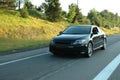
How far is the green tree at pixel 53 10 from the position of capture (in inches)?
2254

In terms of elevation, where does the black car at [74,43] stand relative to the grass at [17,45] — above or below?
above

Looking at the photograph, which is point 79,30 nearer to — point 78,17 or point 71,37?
point 71,37

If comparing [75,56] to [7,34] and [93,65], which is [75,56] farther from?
[7,34]

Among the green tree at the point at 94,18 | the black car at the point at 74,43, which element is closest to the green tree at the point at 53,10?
the green tree at the point at 94,18

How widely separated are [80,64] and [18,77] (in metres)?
3.54

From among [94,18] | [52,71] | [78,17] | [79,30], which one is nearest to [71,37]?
[79,30]

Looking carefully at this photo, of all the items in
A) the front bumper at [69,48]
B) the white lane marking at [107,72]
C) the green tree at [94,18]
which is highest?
the green tree at [94,18]

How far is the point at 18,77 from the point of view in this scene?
8922 millimetres

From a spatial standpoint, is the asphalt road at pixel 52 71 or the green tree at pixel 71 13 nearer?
the asphalt road at pixel 52 71

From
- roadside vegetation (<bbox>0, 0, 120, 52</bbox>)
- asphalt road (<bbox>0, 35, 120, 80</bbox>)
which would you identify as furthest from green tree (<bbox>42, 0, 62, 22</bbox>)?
asphalt road (<bbox>0, 35, 120, 80</bbox>)

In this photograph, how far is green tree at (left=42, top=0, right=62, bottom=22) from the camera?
57.2 m

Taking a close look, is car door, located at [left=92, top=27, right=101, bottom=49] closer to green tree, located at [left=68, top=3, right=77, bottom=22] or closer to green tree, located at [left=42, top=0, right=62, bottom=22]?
green tree, located at [left=42, top=0, right=62, bottom=22]

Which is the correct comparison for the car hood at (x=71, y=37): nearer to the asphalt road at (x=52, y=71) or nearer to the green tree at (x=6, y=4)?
the asphalt road at (x=52, y=71)

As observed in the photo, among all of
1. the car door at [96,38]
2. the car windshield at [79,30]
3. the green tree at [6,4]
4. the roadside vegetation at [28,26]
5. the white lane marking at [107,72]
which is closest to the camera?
the white lane marking at [107,72]
